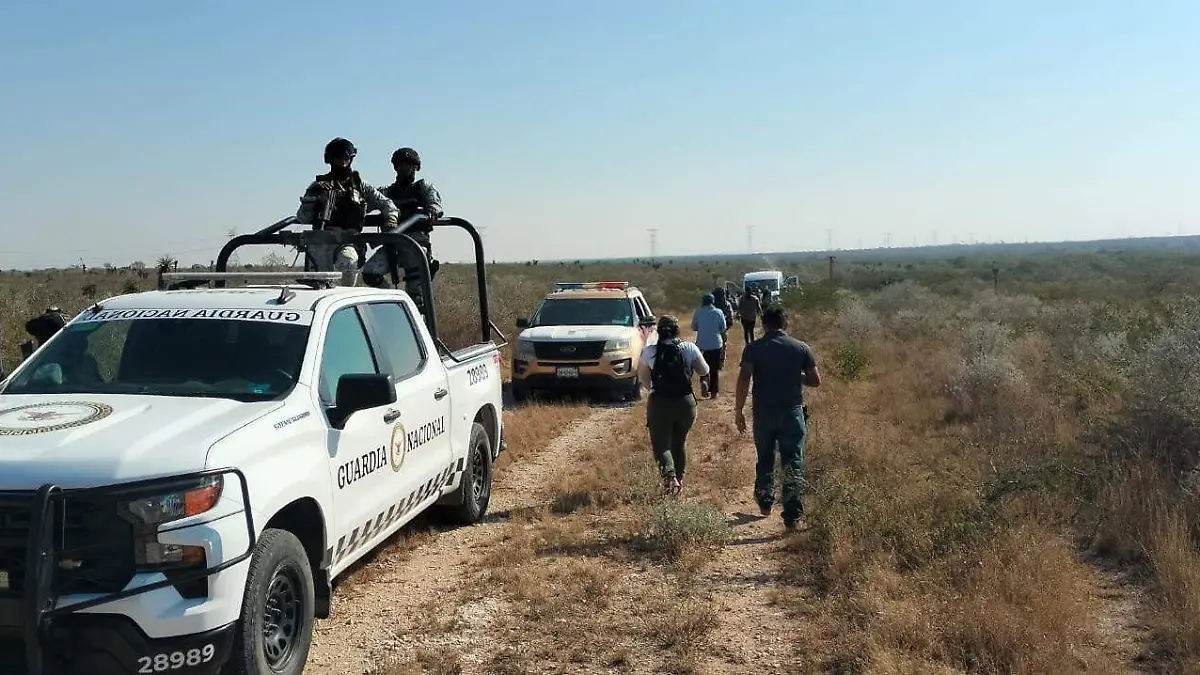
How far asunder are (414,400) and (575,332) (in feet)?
27.7

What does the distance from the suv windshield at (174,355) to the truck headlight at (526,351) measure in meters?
9.15

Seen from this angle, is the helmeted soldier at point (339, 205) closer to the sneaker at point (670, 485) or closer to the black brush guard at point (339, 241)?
the black brush guard at point (339, 241)

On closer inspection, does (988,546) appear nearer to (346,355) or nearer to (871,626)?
(871,626)

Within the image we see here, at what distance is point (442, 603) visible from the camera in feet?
18.6

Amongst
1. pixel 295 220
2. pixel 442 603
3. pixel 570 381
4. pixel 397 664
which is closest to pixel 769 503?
pixel 442 603

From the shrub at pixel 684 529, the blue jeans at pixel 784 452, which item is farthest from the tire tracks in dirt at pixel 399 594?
the blue jeans at pixel 784 452

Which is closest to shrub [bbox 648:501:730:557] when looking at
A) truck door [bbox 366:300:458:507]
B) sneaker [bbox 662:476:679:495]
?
sneaker [bbox 662:476:679:495]

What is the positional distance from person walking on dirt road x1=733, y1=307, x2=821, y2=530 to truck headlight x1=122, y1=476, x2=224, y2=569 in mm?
4614

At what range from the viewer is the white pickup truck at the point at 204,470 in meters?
3.37

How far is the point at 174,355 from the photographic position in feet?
16.0

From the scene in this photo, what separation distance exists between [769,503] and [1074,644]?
308 cm

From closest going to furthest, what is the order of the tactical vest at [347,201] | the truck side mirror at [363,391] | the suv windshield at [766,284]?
1. the truck side mirror at [363,391]
2. the tactical vest at [347,201]
3. the suv windshield at [766,284]

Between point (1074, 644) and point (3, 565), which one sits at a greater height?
point (3, 565)

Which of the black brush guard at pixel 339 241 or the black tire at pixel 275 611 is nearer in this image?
the black tire at pixel 275 611
